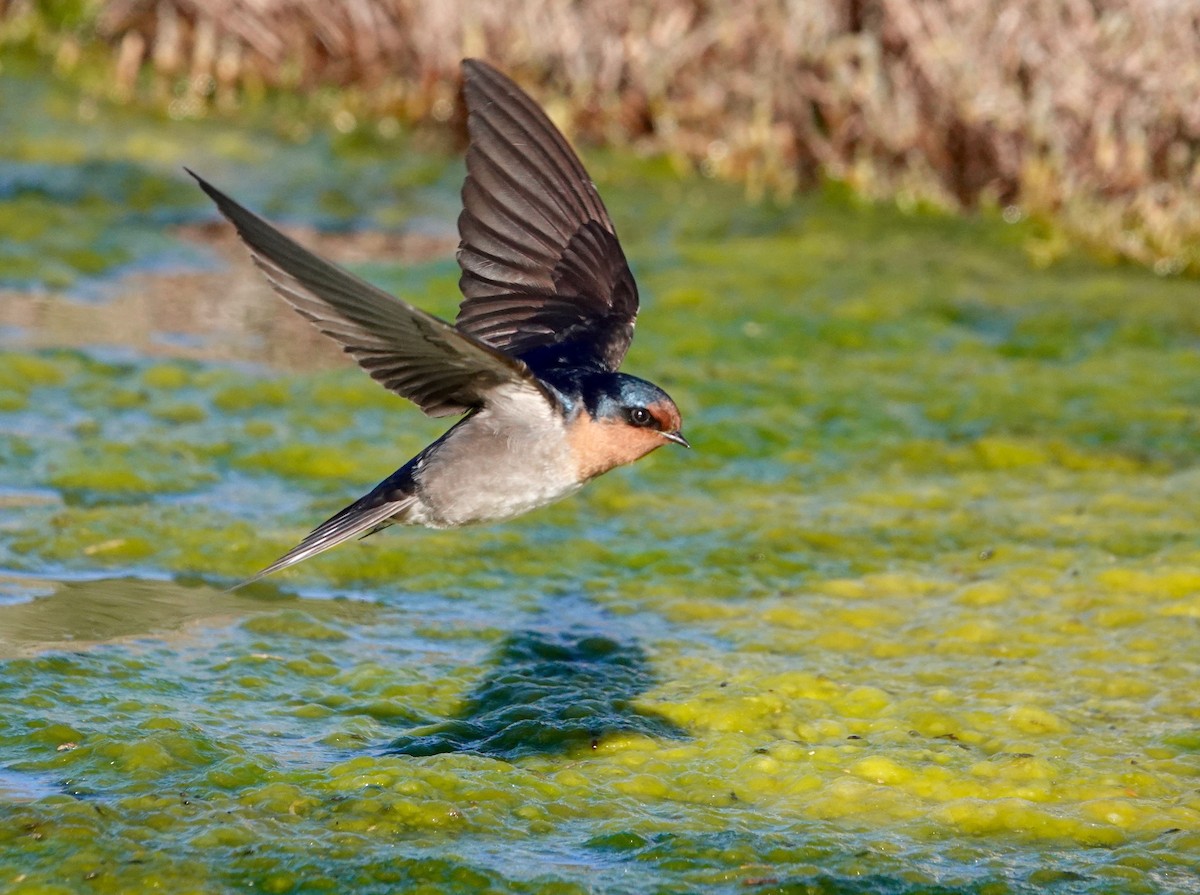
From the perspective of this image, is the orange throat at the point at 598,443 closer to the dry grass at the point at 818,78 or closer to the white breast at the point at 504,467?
the white breast at the point at 504,467

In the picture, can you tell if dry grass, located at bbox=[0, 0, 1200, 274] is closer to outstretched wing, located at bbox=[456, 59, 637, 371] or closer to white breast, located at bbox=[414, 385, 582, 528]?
outstretched wing, located at bbox=[456, 59, 637, 371]

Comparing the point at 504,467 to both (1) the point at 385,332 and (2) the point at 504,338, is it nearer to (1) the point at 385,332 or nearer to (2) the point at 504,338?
(1) the point at 385,332

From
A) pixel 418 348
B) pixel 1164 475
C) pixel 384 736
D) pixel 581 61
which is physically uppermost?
pixel 581 61

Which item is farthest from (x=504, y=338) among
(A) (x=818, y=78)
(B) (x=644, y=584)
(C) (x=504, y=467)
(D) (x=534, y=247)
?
(A) (x=818, y=78)

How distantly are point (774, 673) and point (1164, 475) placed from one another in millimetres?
1923

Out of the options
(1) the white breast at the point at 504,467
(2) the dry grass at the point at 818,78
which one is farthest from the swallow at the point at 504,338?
(2) the dry grass at the point at 818,78

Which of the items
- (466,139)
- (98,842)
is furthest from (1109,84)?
(98,842)

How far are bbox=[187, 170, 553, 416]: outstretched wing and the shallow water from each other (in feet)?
2.53

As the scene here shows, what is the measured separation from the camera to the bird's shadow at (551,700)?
12.6 ft

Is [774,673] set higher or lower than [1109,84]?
lower

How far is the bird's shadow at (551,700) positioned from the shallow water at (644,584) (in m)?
0.01

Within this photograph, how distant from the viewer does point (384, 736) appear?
385 centimetres

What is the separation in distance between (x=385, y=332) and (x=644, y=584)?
1818 millimetres

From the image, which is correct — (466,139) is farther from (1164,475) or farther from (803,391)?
(1164,475)
